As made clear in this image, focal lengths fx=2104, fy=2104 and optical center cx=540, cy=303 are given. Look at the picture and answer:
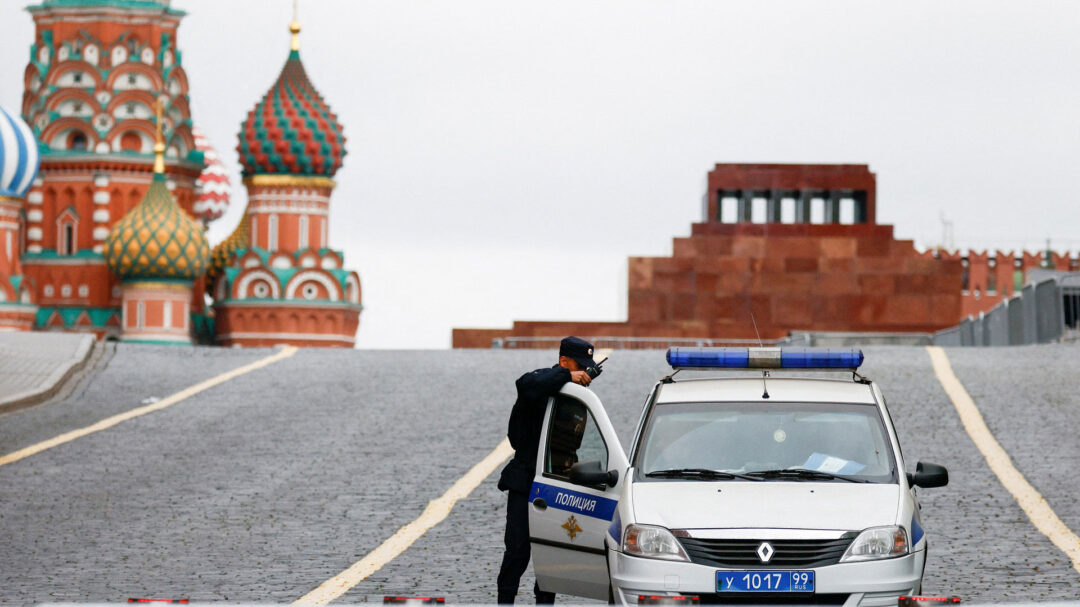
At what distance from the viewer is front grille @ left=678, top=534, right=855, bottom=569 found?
33.2 ft

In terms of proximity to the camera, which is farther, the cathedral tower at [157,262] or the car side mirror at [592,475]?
the cathedral tower at [157,262]

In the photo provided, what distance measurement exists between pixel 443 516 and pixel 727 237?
47946 millimetres

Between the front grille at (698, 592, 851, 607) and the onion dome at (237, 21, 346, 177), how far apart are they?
91.5 meters

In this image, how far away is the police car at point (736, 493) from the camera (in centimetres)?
1012

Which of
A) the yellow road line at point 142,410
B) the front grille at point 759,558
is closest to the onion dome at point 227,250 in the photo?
the yellow road line at point 142,410

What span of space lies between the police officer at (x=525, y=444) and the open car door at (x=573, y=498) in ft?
0.20

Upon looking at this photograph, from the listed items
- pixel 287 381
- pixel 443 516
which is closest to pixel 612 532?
pixel 443 516

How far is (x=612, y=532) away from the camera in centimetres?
1070

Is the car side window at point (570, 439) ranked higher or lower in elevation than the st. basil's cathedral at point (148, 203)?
lower

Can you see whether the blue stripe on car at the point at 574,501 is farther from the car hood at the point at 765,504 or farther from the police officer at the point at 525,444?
the car hood at the point at 765,504

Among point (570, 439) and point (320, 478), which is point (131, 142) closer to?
point (320, 478)

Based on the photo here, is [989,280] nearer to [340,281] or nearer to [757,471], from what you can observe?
[340,281]

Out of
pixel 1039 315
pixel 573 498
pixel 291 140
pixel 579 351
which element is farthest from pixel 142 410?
pixel 291 140

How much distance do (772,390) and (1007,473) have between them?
385 inches
